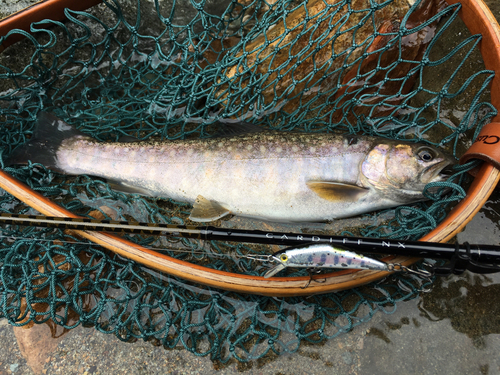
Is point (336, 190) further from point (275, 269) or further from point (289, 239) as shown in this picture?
point (275, 269)

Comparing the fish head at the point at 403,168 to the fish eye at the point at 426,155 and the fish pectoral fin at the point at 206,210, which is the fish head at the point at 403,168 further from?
the fish pectoral fin at the point at 206,210

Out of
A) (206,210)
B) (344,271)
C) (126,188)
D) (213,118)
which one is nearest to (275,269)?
(344,271)

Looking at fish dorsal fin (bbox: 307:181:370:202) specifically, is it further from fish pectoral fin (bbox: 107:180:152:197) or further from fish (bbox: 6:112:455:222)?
fish pectoral fin (bbox: 107:180:152:197)

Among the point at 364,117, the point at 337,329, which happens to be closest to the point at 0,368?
the point at 337,329

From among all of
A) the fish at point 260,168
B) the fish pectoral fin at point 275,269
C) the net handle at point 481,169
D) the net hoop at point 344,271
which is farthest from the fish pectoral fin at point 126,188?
the net handle at point 481,169

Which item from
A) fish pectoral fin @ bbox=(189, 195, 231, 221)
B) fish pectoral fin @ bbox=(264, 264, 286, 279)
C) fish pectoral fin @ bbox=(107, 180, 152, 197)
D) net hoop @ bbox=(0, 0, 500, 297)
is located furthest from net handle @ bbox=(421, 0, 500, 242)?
fish pectoral fin @ bbox=(107, 180, 152, 197)

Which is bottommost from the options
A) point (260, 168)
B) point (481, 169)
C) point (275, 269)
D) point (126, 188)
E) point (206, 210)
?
point (126, 188)
